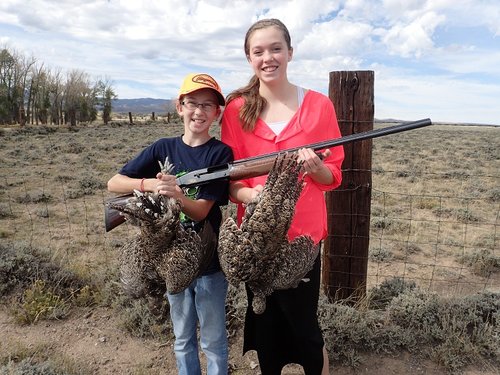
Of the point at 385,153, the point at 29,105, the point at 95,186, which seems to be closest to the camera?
the point at 95,186

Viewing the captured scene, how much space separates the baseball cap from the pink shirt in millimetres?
162

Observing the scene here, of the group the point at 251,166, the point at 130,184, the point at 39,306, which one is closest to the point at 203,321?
the point at 130,184

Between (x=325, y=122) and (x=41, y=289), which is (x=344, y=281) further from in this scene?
(x=41, y=289)

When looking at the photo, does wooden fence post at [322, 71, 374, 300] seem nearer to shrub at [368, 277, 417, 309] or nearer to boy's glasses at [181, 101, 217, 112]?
shrub at [368, 277, 417, 309]

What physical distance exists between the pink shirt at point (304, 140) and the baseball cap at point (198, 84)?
0.16 m

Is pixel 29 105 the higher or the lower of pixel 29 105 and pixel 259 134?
the higher

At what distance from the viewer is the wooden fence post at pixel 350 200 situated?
169 inches

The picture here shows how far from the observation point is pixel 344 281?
4875 millimetres

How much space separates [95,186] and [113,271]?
865 cm

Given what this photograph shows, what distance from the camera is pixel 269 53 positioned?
2.91 meters

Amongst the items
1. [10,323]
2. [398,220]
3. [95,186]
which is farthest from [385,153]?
[10,323]

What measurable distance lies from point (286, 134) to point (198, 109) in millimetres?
688

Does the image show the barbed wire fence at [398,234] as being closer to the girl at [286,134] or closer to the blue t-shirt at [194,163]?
the girl at [286,134]

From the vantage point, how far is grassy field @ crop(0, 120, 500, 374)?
175 inches
